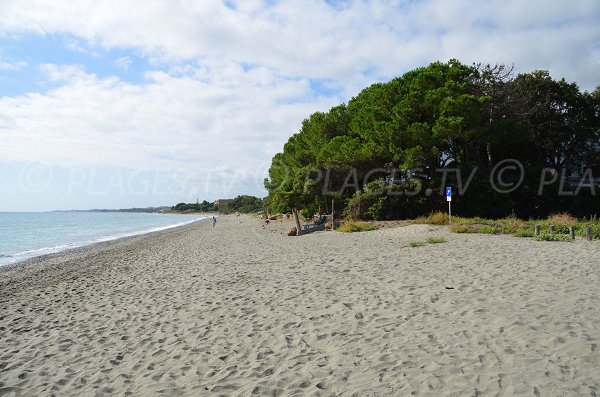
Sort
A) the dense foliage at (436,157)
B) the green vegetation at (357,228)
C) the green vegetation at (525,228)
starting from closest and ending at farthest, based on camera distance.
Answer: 1. the green vegetation at (525,228)
2. the green vegetation at (357,228)
3. the dense foliage at (436,157)

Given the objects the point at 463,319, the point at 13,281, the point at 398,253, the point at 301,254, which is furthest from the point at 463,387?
the point at 13,281

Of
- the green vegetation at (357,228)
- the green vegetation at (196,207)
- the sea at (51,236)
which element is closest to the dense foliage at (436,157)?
the green vegetation at (357,228)

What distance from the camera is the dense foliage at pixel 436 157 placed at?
22.8 metres

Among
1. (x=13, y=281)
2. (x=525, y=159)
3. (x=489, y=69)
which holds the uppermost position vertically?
(x=489, y=69)

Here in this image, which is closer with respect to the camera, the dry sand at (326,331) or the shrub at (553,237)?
the dry sand at (326,331)

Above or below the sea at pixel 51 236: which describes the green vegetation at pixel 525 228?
above

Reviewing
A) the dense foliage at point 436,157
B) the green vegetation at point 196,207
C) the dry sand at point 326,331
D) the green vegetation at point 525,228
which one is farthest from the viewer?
the green vegetation at point 196,207

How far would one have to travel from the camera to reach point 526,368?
13.5ft

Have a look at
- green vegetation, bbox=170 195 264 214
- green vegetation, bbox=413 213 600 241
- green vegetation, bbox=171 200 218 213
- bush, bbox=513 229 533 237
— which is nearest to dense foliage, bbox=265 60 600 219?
green vegetation, bbox=413 213 600 241

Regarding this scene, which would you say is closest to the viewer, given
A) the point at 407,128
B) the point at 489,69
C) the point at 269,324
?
the point at 269,324

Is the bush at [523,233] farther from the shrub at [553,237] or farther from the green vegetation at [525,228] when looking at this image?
the shrub at [553,237]

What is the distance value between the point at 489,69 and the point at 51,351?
2977cm

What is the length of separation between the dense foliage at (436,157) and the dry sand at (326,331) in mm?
13064

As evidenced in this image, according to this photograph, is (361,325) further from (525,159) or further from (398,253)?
(525,159)
